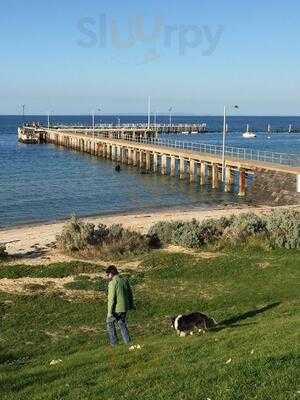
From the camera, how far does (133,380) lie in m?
7.70

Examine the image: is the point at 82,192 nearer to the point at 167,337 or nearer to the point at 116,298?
the point at 167,337

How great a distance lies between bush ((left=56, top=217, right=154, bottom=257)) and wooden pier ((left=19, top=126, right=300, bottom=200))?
1034 centimetres

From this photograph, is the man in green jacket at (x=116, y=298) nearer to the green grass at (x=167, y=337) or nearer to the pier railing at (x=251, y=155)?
the green grass at (x=167, y=337)

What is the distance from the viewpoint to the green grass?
732cm

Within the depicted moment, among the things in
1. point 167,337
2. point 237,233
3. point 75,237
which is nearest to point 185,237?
point 237,233

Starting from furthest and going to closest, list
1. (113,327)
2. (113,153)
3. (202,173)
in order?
(113,153), (202,173), (113,327)

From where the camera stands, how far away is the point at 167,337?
35.4 feet

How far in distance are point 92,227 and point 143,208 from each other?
1599cm

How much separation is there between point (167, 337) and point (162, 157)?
43902 mm

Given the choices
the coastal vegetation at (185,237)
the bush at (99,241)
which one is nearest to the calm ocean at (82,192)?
the bush at (99,241)

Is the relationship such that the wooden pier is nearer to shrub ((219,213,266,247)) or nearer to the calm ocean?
the calm ocean

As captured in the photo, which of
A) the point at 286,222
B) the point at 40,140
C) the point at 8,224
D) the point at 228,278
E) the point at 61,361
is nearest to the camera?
the point at 61,361

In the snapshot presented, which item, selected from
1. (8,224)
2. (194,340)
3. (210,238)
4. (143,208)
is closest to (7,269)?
(210,238)

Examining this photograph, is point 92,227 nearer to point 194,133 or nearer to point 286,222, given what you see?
point 286,222
